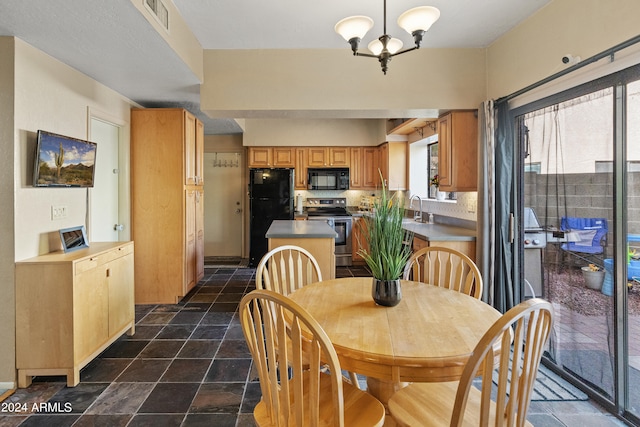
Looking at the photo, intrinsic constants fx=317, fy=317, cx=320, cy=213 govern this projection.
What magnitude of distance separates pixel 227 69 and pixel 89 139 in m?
1.41

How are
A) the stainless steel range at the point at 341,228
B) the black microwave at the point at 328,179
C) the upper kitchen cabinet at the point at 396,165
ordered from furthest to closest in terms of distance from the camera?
1. the black microwave at the point at 328,179
2. the stainless steel range at the point at 341,228
3. the upper kitchen cabinet at the point at 396,165

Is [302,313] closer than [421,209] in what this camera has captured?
Yes

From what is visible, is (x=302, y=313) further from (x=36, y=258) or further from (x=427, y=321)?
(x=36, y=258)

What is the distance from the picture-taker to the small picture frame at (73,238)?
239 centimetres

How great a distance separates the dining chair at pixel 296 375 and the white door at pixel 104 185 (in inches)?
102

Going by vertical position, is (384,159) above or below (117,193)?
above

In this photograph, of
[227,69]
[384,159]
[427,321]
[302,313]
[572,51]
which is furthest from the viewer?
[384,159]

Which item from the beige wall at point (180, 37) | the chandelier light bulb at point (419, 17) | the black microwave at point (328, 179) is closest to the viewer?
the chandelier light bulb at point (419, 17)

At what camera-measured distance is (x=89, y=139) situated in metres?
2.87

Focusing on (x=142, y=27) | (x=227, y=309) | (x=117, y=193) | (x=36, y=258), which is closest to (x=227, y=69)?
(x=142, y=27)

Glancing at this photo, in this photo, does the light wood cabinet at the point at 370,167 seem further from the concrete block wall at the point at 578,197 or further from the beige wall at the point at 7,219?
the beige wall at the point at 7,219

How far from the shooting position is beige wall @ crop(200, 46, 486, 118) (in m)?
3.03

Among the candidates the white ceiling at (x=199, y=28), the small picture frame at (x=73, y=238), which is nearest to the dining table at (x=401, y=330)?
the small picture frame at (x=73, y=238)

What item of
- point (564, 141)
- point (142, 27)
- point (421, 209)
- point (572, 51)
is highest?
point (142, 27)
